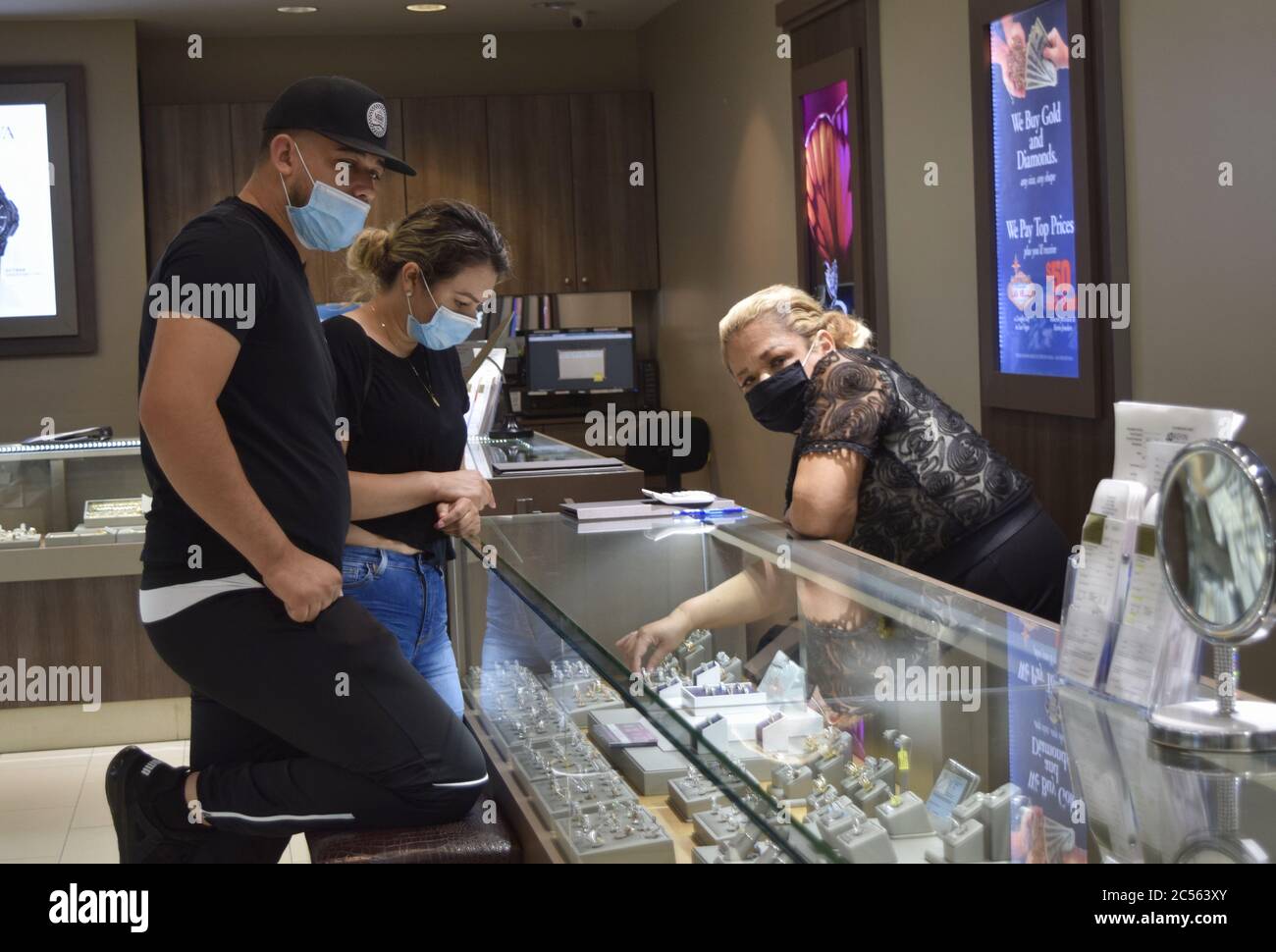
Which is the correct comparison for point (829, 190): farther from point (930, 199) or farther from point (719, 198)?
point (719, 198)

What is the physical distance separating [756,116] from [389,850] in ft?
16.9

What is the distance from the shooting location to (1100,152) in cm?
354

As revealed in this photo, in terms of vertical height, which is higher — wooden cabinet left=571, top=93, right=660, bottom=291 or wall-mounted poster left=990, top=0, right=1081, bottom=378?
wooden cabinet left=571, top=93, right=660, bottom=291

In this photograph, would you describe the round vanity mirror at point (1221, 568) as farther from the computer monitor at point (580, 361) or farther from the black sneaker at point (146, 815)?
the computer monitor at point (580, 361)

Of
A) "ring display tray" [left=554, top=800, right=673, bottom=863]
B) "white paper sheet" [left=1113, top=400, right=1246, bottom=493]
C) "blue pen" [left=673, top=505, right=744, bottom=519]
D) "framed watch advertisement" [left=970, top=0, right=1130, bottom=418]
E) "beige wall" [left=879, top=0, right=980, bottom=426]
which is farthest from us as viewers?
"beige wall" [left=879, top=0, right=980, bottom=426]

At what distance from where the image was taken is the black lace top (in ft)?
8.98

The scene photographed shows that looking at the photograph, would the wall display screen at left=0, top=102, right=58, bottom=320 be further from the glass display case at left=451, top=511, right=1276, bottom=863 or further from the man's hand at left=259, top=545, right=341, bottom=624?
the man's hand at left=259, top=545, right=341, bottom=624

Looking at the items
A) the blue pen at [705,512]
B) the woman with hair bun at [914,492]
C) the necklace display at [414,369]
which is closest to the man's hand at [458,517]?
the necklace display at [414,369]

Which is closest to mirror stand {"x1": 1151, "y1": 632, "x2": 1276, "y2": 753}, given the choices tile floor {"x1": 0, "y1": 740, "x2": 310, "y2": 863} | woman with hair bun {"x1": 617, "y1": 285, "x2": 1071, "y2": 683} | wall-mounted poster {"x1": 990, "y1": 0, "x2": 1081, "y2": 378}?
woman with hair bun {"x1": 617, "y1": 285, "x2": 1071, "y2": 683}

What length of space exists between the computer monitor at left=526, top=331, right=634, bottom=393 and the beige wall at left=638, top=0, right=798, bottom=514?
0.98 ft

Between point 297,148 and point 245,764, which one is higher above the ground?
point 297,148

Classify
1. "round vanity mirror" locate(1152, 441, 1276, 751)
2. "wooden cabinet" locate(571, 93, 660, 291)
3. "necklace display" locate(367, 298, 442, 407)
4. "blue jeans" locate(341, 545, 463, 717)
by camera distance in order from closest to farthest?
"round vanity mirror" locate(1152, 441, 1276, 751)
"blue jeans" locate(341, 545, 463, 717)
"necklace display" locate(367, 298, 442, 407)
"wooden cabinet" locate(571, 93, 660, 291)
